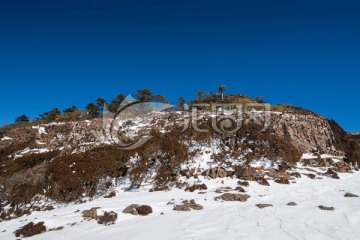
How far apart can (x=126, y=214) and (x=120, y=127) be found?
1281cm

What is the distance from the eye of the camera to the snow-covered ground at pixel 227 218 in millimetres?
6723

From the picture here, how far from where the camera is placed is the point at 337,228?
656 cm

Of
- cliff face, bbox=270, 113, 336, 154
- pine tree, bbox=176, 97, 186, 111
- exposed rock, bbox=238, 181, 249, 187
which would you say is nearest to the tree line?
pine tree, bbox=176, 97, 186, 111

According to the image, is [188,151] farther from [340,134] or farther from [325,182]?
[340,134]

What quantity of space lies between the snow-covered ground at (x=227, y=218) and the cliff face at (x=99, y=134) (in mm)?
6888

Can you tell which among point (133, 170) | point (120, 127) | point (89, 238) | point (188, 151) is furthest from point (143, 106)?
point (89, 238)

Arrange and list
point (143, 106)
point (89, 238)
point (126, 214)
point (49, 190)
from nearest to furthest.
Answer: point (89, 238)
point (126, 214)
point (49, 190)
point (143, 106)

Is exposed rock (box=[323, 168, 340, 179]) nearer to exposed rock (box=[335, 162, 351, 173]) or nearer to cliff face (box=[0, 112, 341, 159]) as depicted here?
exposed rock (box=[335, 162, 351, 173])

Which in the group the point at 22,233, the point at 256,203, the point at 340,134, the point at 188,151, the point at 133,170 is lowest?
the point at 22,233

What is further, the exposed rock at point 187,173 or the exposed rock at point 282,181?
the exposed rock at point 187,173

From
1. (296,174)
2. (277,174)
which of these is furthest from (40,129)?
(296,174)

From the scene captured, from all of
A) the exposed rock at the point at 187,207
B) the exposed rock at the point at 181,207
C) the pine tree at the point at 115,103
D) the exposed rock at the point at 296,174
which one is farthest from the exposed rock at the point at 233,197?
the pine tree at the point at 115,103

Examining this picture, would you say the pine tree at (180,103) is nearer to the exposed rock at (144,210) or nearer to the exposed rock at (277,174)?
the exposed rock at (277,174)

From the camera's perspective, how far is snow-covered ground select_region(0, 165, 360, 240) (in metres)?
6.72
